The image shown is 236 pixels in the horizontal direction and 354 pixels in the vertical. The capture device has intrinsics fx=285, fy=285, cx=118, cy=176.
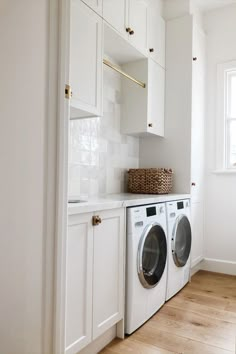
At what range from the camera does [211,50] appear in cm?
339

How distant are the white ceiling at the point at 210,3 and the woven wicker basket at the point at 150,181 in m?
1.95

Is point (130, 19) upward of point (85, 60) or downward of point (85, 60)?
upward

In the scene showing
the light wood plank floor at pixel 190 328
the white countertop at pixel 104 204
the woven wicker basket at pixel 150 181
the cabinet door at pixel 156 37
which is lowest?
the light wood plank floor at pixel 190 328

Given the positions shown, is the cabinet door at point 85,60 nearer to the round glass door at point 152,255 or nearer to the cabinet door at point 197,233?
the round glass door at point 152,255

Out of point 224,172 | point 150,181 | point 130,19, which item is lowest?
point 150,181

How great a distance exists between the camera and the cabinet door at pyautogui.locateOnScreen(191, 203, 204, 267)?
3057 mm

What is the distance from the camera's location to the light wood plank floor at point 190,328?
5.72 ft

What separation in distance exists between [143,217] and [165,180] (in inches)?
32.3

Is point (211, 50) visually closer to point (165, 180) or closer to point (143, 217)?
point (165, 180)

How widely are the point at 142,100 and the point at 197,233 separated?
1.58 metres

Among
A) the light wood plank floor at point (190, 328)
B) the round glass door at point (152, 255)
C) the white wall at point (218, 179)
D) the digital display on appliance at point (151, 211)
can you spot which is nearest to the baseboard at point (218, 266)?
the white wall at point (218, 179)

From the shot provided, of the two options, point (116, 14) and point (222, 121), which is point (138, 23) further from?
point (222, 121)

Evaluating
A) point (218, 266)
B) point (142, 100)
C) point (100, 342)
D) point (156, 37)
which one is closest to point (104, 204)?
point (100, 342)

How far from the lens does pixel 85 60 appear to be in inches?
73.3
